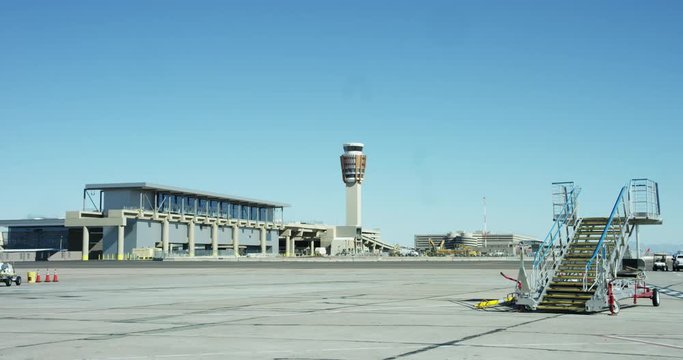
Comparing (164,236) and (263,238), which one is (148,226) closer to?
(164,236)

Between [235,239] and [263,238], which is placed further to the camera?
[263,238]

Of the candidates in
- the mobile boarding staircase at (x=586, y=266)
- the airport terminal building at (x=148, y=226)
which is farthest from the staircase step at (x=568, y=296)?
the airport terminal building at (x=148, y=226)

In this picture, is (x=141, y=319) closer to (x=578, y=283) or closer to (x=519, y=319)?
(x=519, y=319)

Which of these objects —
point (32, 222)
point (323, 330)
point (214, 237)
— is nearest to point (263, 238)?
point (214, 237)

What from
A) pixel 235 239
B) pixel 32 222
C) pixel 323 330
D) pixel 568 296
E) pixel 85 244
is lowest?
pixel 323 330

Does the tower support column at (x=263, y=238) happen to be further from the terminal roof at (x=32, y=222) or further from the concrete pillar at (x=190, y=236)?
the terminal roof at (x=32, y=222)

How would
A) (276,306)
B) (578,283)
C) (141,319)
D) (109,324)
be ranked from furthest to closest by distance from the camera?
1. (276,306)
2. (578,283)
3. (141,319)
4. (109,324)

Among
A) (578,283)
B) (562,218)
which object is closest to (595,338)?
(578,283)

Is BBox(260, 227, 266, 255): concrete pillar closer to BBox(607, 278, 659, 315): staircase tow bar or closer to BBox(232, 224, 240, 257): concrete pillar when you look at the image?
BBox(232, 224, 240, 257): concrete pillar

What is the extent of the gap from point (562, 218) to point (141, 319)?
17.7 meters

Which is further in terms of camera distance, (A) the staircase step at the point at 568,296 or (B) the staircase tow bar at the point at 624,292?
(A) the staircase step at the point at 568,296

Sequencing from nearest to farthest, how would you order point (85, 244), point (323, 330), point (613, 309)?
1. point (323, 330)
2. point (613, 309)
3. point (85, 244)

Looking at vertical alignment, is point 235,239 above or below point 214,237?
below

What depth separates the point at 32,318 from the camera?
23344 millimetres
